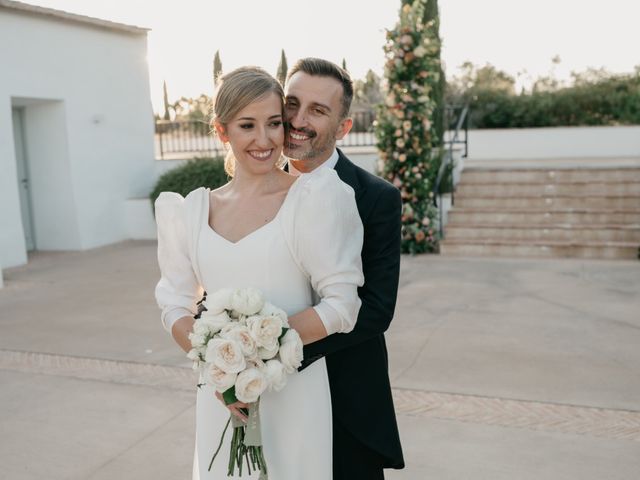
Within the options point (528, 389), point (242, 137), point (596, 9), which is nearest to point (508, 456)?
point (528, 389)

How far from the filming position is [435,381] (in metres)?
4.63

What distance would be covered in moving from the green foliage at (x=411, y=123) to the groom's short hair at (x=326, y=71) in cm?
721

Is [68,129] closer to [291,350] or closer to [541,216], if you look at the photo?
[541,216]

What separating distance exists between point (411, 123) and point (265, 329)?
322 inches

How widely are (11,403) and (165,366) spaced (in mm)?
1086

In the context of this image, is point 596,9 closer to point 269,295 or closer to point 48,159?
point 48,159

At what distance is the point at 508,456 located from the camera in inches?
138

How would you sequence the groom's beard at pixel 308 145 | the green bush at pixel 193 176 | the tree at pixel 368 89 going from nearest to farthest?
the groom's beard at pixel 308 145 → the green bush at pixel 193 176 → the tree at pixel 368 89

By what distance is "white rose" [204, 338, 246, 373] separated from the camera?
169 centimetres

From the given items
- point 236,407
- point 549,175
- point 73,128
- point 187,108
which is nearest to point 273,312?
point 236,407

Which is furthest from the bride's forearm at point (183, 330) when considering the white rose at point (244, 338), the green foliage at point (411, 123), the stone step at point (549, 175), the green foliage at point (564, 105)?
the green foliage at point (564, 105)

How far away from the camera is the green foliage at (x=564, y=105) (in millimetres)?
18547

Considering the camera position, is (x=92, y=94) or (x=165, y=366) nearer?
(x=165, y=366)

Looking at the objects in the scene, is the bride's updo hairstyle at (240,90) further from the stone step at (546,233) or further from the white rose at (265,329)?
the stone step at (546,233)
